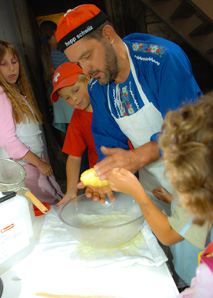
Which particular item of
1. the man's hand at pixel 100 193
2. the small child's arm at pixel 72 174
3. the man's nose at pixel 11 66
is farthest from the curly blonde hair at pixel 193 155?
the man's nose at pixel 11 66

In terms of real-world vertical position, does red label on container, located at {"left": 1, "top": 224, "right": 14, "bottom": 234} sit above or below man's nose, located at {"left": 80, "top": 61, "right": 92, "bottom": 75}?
below

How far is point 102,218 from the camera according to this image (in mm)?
1128

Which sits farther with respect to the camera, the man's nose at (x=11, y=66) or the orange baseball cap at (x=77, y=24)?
the man's nose at (x=11, y=66)

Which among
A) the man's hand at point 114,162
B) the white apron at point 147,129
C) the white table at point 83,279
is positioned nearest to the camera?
the white table at point 83,279

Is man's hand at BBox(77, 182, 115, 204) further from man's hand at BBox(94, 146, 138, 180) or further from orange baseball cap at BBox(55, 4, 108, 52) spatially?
orange baseball cap at BBox(55, 4, 108, 52)

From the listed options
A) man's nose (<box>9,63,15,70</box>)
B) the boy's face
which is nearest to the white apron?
the boy's face

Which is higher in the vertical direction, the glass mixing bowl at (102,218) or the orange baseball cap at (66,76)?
the orange baseball cap at (66,76)

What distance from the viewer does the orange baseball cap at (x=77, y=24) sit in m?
1.10

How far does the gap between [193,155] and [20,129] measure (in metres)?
1.44

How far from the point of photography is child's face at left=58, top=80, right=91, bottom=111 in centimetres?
170

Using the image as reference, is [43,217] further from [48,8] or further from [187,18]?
[48,8]

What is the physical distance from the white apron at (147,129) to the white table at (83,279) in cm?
56

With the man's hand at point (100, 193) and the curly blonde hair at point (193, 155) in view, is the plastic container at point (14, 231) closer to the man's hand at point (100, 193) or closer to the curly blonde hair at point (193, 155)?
the man's hand at point (100, 193)

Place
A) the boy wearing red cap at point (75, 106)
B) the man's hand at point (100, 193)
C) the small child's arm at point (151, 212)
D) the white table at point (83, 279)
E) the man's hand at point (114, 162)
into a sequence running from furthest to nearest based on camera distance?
1. the boy wearing red cap at point (75, 106)
2. the man's hand at point (100, 193)
3. the man's hand at point (114, 162)
4. the small child's arm at point (151, 212)
5. the white table at point (83, 279)
